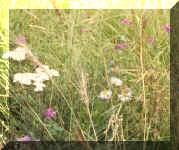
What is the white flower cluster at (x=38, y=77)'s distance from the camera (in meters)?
1.65

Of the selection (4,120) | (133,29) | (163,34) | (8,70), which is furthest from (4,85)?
(163,34)

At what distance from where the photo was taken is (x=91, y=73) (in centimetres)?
166

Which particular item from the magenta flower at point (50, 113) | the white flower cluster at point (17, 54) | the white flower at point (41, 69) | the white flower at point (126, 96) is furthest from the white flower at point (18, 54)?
the white flower at point (126, 96)

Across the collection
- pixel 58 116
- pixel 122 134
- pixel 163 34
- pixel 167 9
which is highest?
pixel 167 9

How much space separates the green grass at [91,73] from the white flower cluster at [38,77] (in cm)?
3

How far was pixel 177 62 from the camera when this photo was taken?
60.7 inches

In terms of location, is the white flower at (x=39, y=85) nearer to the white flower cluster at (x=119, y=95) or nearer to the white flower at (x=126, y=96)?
the white flower cluster at (x=119, y=95)

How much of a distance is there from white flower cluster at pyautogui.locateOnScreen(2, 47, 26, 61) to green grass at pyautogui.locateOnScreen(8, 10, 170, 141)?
29 millimetres

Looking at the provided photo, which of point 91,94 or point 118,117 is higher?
point 91,94

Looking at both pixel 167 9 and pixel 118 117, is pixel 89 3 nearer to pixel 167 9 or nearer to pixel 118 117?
pixel 167 9

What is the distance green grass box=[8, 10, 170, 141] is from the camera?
1640 millimetres

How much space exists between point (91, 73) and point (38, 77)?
1.03 ft

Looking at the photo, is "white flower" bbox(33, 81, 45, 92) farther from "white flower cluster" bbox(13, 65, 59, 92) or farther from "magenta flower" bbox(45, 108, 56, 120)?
"magenta flower" bbox(45, 108, 56, 120)

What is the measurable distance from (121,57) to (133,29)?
0.18 metres
